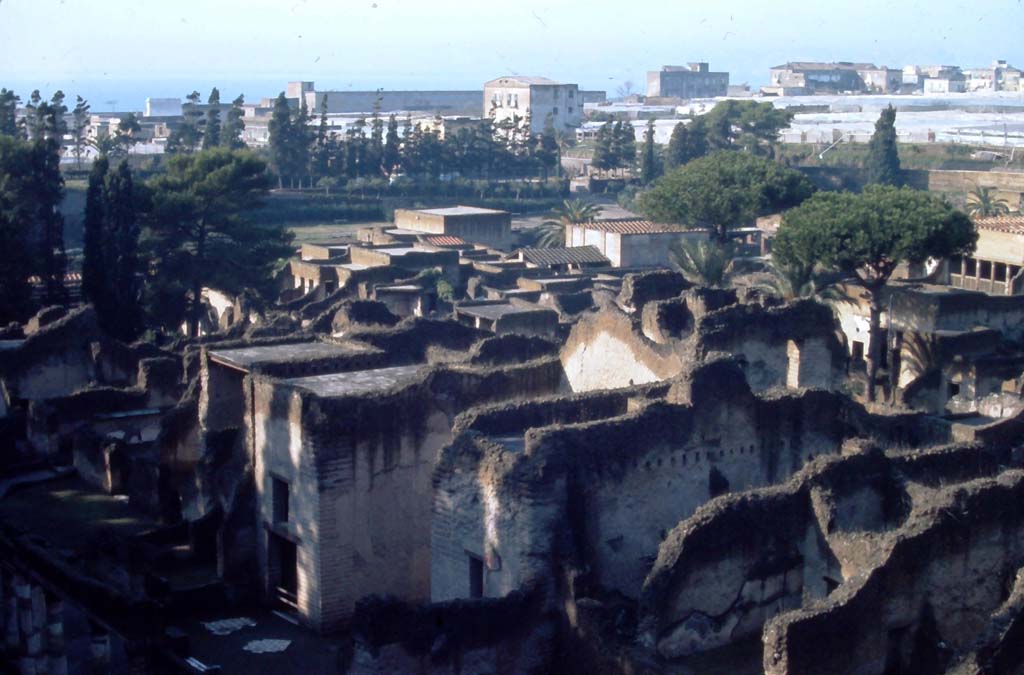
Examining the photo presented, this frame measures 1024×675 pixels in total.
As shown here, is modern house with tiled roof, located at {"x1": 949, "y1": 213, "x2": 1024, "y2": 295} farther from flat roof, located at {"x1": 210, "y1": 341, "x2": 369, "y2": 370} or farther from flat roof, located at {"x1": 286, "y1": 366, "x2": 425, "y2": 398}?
flat roof, located at {"x1": 286, "y1": 366, "x2": 425, "y2": 398}

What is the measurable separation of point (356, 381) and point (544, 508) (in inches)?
224

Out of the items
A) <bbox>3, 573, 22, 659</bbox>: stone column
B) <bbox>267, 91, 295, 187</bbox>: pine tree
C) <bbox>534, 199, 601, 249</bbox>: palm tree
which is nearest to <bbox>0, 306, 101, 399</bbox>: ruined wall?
<bbox>3, 573, 22, 659</bbox>: stone column

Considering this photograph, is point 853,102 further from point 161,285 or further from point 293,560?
point 293,560

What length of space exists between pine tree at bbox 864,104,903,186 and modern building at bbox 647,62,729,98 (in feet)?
280

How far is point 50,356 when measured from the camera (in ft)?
101

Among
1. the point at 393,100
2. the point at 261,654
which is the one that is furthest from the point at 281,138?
the point at 393,100

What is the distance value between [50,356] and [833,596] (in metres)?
21.6

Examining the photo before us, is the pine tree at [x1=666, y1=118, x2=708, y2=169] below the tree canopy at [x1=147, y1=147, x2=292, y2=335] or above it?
above

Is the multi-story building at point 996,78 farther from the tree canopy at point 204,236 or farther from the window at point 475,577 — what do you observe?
the window at point 475,577

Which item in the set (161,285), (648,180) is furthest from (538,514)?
(648,180)

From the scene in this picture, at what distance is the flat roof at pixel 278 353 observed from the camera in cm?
2200

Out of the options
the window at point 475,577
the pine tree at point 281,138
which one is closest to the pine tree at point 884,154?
the pine tree at point 281,138

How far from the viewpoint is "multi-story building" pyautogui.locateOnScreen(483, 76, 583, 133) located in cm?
11788

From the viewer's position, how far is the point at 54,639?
15547 mm
